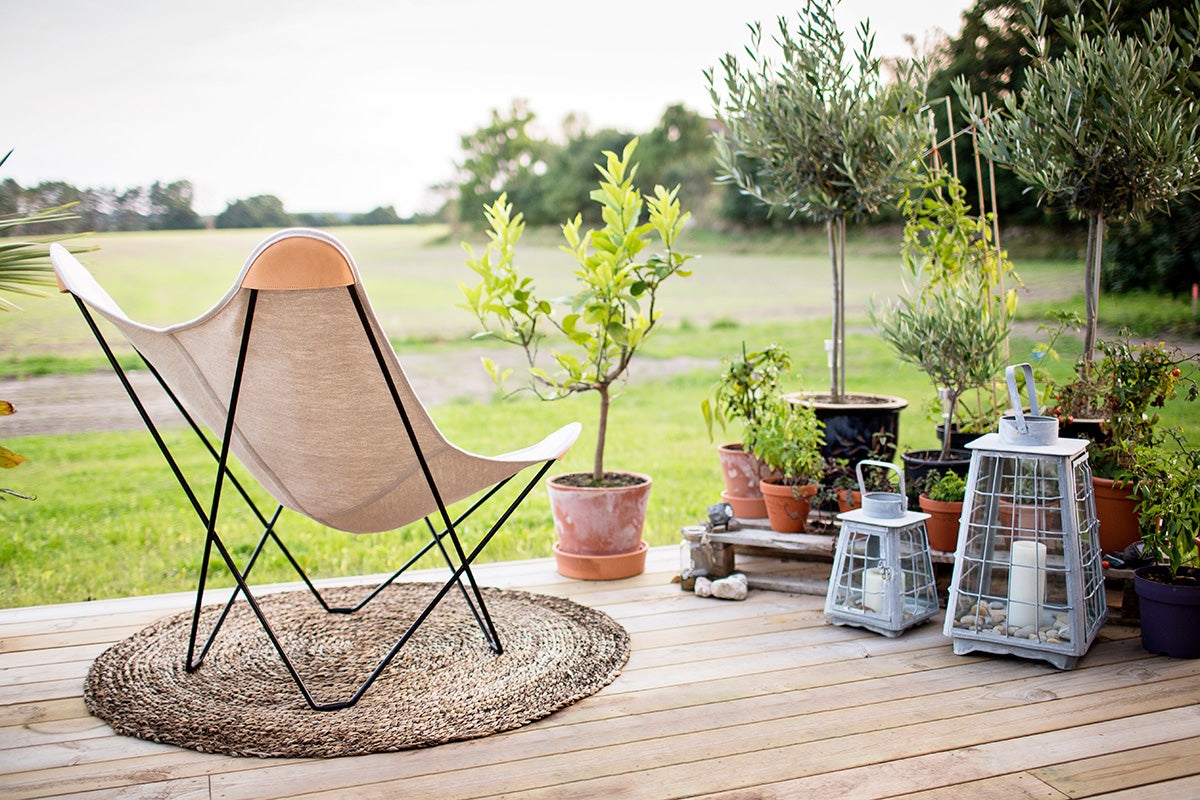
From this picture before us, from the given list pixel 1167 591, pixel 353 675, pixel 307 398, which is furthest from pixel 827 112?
pixel 353 675

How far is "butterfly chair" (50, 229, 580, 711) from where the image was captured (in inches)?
65.2

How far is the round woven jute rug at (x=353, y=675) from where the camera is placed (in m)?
1.76

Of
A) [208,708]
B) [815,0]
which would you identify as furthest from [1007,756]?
[815,0]

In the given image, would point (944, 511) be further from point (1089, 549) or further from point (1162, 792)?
point (1162, 792)

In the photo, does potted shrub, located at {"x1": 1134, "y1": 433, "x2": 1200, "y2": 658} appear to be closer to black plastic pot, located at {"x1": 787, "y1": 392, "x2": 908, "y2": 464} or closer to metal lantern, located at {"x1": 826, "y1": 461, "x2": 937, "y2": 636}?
metal lantern, located at {"x1": 826, "y1": 461, "x2": 937, "y2": 636}

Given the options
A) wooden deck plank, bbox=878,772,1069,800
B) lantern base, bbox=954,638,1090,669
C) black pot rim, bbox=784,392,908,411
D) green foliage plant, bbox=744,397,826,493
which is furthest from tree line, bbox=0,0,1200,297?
wooden deck plank, bbox=878,772,1069,800

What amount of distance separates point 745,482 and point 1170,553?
1285mm

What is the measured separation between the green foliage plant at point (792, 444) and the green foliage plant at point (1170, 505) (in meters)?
0.88

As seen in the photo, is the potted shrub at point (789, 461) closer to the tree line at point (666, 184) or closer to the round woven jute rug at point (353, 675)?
the round woven jute rug at point (353, 675)

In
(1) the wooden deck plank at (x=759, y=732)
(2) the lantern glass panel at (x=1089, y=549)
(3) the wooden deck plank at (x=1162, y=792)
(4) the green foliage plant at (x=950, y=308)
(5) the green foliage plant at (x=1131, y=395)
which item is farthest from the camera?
(4) the green foliage plant at (x=950, y=308)

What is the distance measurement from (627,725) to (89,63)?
5.43 meters

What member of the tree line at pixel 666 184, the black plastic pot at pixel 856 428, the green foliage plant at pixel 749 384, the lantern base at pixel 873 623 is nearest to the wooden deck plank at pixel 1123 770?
the lantern base at pixel 873 623

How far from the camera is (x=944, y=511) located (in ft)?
8.16

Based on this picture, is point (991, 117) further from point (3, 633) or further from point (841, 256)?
point (3, 633)
